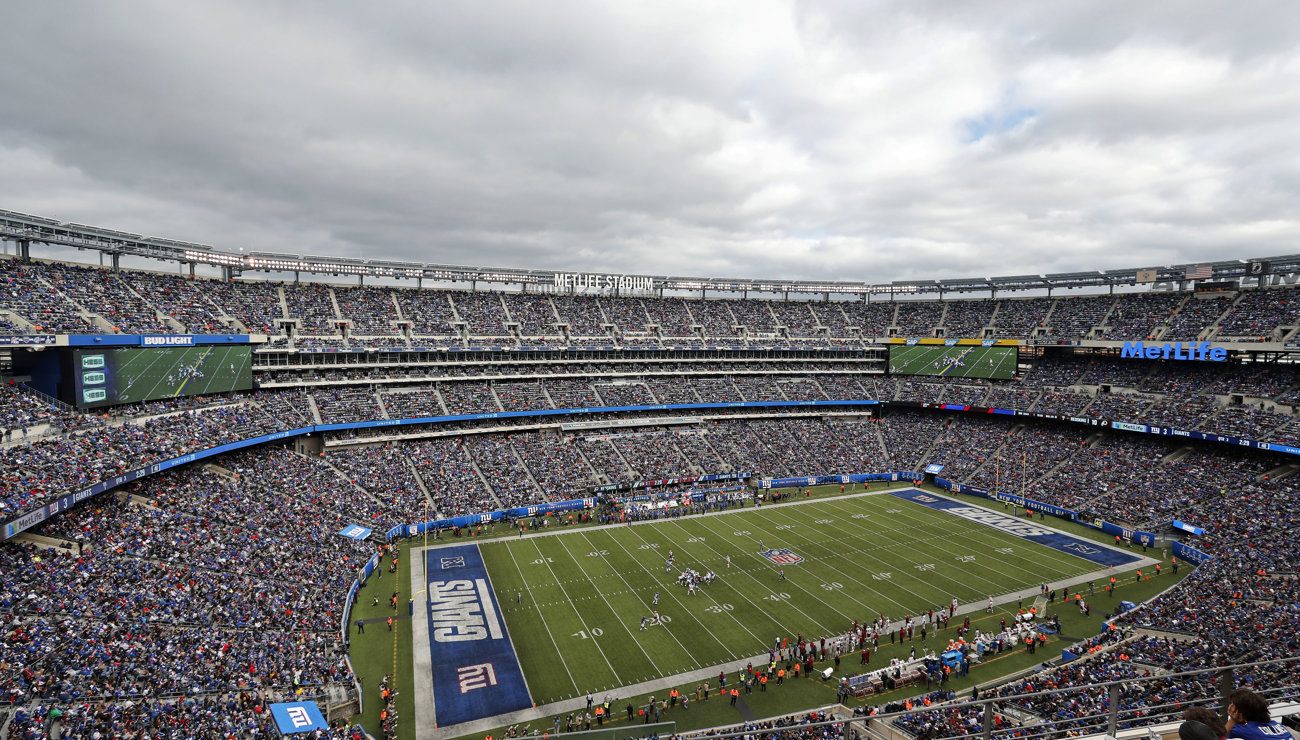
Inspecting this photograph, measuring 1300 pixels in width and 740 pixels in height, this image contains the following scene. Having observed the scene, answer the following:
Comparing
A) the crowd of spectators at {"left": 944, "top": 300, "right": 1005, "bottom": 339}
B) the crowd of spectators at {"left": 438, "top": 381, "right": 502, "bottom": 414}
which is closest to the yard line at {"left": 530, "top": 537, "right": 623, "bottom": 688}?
the crowd of spectators at {"left": 438, "top": 381, "right": 502, "bottom": 414}

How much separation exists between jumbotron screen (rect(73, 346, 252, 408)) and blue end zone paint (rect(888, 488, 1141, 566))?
55.1 m

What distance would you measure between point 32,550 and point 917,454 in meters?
64.7

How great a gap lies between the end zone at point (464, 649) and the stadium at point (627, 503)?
0.63ft

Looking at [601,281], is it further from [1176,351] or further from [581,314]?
[1176,351]

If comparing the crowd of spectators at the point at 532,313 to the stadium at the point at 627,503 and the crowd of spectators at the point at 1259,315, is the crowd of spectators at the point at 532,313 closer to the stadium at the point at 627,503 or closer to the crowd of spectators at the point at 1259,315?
the stadium at the point at 627,503

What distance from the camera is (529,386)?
61.7m

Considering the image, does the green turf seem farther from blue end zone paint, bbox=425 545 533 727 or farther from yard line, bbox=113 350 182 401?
yard line, bbox=113 350 182 401

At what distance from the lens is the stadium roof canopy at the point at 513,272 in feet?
141

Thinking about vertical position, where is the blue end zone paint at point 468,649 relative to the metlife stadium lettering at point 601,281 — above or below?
below

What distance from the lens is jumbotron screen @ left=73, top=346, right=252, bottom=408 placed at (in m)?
A: 36.4

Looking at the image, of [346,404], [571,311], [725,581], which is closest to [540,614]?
[725,581]

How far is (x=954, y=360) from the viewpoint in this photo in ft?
230

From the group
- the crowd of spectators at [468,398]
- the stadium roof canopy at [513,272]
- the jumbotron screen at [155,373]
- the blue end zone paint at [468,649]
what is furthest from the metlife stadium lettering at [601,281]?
the blue end zone paint at [468,649]

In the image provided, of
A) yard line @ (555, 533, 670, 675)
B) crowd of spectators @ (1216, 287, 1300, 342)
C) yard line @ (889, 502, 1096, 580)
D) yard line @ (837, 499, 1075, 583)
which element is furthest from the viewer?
crowd of spectators @ (1216, 287, 1300, 342)
